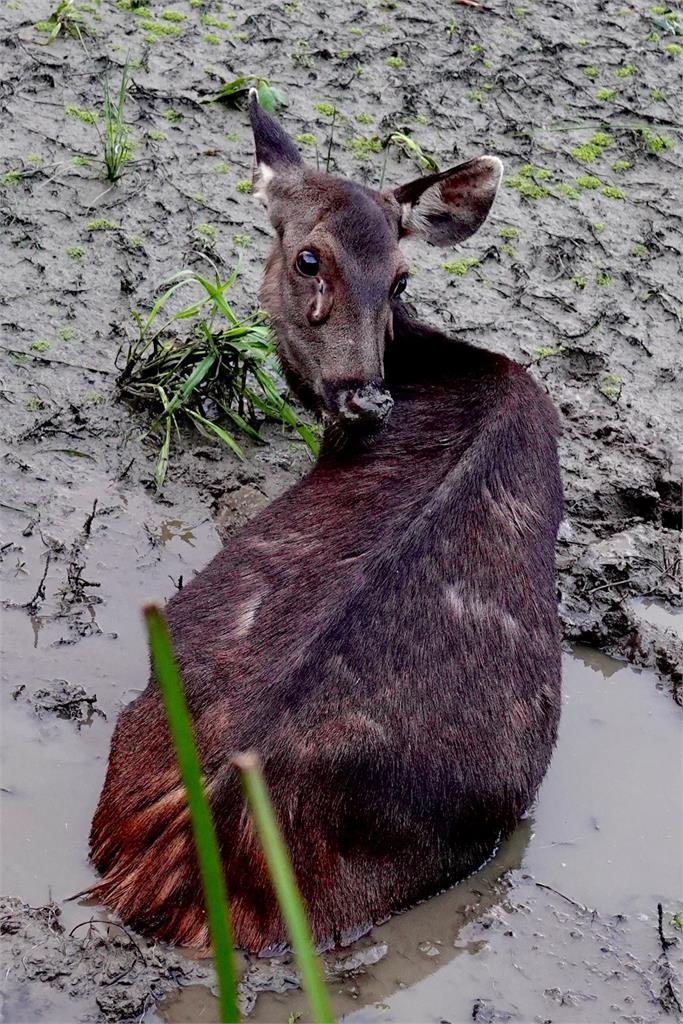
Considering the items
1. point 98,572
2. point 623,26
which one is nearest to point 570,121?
point 623,26

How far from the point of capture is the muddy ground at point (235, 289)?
14.9 feet

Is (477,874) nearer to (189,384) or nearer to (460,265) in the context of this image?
(189,384)

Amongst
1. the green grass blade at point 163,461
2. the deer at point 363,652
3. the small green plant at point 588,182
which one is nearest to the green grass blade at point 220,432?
the green grass blade at point 163,461

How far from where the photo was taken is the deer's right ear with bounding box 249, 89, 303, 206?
5418 mm

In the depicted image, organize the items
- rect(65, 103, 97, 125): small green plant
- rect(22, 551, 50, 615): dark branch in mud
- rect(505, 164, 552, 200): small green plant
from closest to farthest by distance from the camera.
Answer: rect(22, 551, 50, 615): dark branch in mud < rect(65, 103, 97, 125): small green plant < rect(505, 164, 552, 200): small green plant

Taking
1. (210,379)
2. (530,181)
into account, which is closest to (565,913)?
(210,379)

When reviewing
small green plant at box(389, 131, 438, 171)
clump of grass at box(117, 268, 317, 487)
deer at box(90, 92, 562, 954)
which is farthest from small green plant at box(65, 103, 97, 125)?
deer at box(90, 92, 562, 954)

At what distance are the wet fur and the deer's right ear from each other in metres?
1.42

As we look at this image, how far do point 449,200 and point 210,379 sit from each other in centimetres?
137

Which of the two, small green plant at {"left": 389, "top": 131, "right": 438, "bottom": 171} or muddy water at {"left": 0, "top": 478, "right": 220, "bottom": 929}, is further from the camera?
small green plant at {"left": 389, "top": 131, "right": 438, "bottom": 171}

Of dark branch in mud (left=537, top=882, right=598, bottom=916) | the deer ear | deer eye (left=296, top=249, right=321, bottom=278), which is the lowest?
dark branch in mud (left=537, top=882, right=598, bottom=916)

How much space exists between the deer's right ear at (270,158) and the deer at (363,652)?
0.45 metres

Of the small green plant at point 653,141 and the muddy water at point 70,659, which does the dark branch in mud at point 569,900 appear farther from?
the small green plant at point 653,141

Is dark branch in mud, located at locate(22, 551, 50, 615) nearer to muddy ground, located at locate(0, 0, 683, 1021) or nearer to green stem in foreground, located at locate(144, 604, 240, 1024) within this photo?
muddy ground, located at locate(0, 0, 683, 1021)
